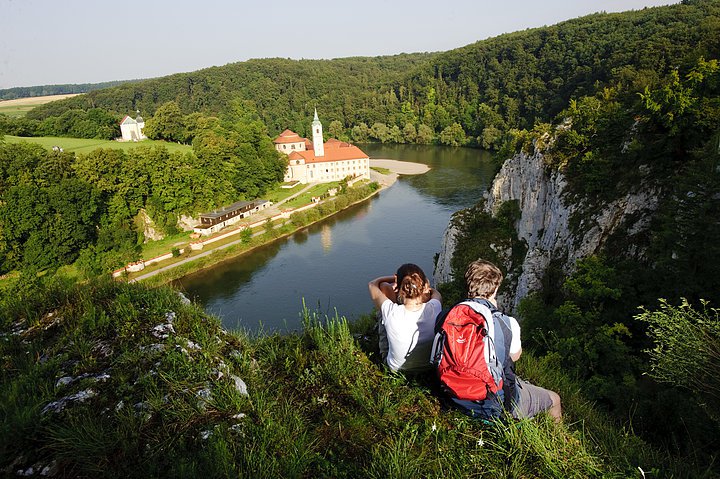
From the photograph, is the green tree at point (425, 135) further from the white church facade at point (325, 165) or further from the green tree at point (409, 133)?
the white church facade at point (325, 165)

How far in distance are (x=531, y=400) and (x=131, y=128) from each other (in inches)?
2746

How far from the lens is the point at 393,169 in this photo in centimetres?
6334

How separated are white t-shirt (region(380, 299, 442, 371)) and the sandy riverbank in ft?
168

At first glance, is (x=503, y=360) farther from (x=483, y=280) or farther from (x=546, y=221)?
(x=546, y=221)

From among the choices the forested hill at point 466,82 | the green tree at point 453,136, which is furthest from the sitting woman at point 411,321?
the green tree at point 453,136

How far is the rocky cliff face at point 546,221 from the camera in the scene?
12062 mm

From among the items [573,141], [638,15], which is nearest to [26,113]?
[573,141]

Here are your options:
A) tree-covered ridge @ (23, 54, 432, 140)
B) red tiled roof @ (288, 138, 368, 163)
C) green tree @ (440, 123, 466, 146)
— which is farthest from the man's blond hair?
tree-covered ridge @ (23, 54, 432, 140)

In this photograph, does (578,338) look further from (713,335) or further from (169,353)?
(169,353)

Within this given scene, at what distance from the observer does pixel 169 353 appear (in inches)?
153

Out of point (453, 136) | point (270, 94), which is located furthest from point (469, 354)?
point (270, 94)

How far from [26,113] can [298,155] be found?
56717mm

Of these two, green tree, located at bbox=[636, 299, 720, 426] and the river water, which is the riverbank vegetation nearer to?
green tree, located at bbox=[636, 299, 720, 426]

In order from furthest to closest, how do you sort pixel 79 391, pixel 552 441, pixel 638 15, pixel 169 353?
pixel 638 15 → pixel 169 353 → pixel 79 391 → pixel 552 441
